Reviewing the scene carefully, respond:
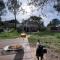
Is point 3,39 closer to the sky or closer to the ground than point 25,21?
closer to the ground

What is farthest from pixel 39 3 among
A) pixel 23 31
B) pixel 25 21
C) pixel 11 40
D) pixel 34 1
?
pixel 11 40

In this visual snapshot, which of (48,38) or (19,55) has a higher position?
(48,38)

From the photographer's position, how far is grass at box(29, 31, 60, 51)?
370 centimetres

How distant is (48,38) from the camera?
418 centimetres

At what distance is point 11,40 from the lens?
166 inches

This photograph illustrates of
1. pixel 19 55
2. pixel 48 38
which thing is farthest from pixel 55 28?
pixel 19 55

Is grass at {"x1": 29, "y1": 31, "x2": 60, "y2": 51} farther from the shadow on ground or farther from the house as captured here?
the shadow on ground

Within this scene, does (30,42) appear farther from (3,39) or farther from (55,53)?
(55,53)

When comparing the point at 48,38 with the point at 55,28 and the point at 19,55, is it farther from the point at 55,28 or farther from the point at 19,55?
the point at 19,55

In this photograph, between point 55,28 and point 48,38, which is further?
point 48,38

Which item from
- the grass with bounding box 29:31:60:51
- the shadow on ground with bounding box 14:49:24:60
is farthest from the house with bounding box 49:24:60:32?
the shadow on ground with bounding box 14:49:24:60

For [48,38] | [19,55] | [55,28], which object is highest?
[55,28]

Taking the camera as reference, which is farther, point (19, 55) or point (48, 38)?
point (48, 38)

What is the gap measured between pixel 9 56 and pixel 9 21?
1.86 feet
